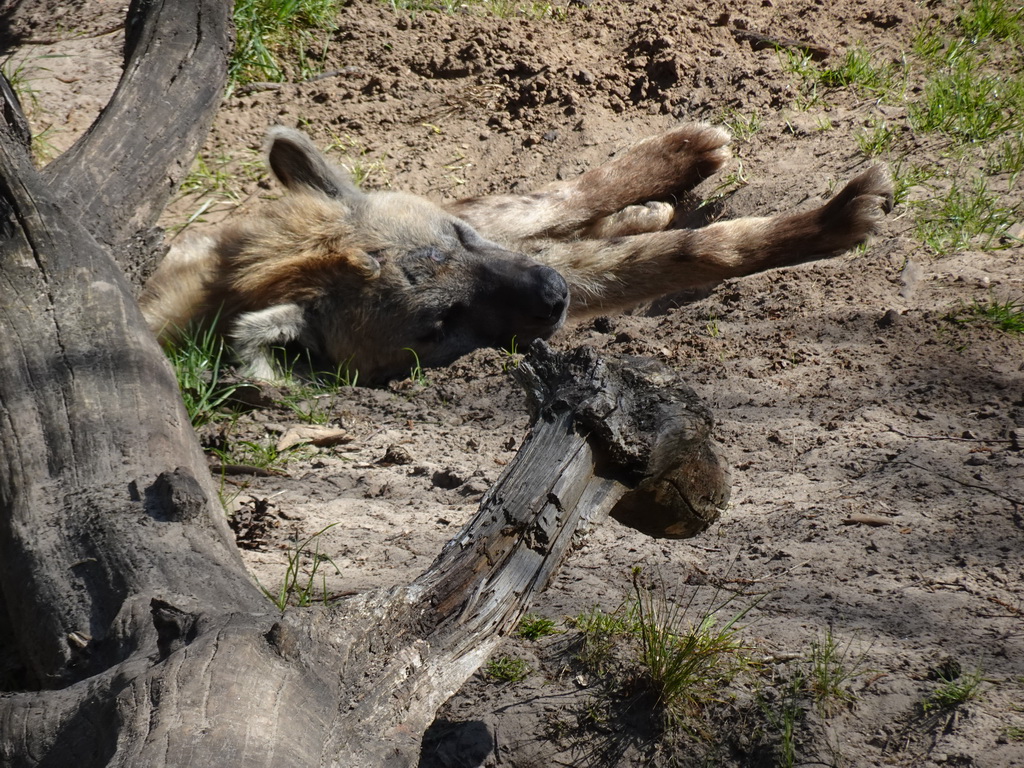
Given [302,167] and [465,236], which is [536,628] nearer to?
[465,236]

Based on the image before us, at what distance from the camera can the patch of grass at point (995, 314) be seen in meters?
3.40

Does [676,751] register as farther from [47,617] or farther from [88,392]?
[88,392]

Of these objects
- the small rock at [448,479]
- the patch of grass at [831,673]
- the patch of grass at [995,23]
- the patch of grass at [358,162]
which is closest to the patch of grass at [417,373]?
the small rock at [448,479]

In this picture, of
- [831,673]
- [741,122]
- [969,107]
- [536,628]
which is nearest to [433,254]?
[741,122]

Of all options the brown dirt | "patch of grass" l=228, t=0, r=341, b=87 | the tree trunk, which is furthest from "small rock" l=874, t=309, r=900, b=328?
"patch of grass" l=228, t=0, r=341, b=87

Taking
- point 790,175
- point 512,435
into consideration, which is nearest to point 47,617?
point 512,435

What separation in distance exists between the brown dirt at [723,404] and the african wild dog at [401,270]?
209 millimetres

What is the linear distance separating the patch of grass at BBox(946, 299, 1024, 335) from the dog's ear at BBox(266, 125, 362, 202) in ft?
9.43

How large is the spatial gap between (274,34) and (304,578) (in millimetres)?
4520

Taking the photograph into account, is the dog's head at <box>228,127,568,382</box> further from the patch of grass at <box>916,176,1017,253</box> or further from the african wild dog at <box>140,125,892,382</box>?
the patch of grass at <box>916,176,1017,253</box>

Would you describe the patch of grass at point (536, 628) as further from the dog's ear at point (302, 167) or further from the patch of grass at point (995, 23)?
the patch of grass at point (995, 23)

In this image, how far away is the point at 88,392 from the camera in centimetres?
253

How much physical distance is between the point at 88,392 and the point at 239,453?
3.64 ft

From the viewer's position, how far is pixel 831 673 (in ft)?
6.98
